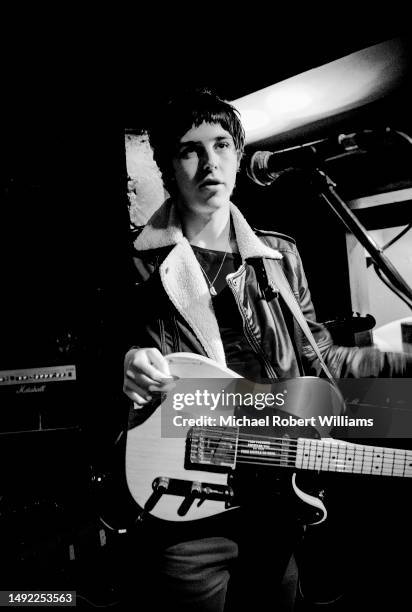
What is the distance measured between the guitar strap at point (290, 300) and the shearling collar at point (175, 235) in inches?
2.2

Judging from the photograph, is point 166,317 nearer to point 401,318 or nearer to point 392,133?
point 401,318

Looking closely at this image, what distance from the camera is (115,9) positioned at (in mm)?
1995

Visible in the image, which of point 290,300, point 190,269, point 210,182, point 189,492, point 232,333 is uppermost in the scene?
point 210,182

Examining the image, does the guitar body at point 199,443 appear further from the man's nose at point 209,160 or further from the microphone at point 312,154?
the man's nose at point 209,160

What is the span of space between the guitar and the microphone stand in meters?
0.45

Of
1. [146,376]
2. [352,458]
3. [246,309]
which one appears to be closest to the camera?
[352,458]


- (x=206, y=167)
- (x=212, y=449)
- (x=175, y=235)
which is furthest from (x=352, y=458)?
(x=206, y=167)

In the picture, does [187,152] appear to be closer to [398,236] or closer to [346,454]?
[398,236]

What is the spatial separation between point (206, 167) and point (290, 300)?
623 millimetres

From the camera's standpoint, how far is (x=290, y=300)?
148 centimetres

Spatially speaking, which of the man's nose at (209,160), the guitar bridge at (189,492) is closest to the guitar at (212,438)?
the guitar bridge at (189,492)

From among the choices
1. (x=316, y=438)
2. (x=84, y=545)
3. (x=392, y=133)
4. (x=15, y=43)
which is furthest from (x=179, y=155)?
(x=84, y=545)

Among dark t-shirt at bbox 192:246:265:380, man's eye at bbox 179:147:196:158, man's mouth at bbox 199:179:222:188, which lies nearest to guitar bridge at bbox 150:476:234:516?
dark t-shirt at bbox 192:246:265:380

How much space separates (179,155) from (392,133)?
85 centimetres
